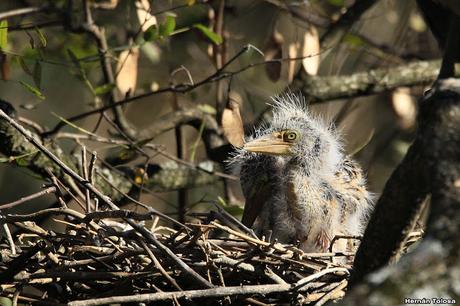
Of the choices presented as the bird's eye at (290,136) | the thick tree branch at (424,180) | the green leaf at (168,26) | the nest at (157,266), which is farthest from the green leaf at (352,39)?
the thick tree branch at (424,180)

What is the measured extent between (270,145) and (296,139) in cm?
15

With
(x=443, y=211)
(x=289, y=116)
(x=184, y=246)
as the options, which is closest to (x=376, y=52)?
(x=289, y=116)

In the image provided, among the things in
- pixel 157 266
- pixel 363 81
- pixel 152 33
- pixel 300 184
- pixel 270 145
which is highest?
pixel 152 33

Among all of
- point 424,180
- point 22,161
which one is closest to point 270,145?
point 22,161

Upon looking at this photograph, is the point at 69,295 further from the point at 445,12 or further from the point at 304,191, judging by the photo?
the point at 445,12

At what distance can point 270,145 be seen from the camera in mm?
4035

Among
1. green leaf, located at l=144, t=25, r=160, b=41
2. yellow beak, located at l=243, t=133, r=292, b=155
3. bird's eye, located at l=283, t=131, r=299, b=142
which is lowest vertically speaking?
yellow beak, located at l=243, t=133, r=292, b=155

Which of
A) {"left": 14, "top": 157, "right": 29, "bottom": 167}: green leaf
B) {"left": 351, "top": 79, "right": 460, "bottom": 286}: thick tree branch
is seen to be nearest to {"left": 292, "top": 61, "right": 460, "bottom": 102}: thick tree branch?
{"left": 14, "top": 157, "right": 29, "bottom": 167}: green leaf

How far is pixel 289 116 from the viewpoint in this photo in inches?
167

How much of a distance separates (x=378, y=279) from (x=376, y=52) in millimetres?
4234

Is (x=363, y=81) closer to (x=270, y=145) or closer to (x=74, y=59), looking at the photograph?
(x=270, y=145)

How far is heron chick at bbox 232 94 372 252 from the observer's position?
3.79m

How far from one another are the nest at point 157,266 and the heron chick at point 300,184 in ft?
1.96

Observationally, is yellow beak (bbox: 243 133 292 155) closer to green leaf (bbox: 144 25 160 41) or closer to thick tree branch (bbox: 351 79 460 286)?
green leaf (bbox: 144 25 160 41)
